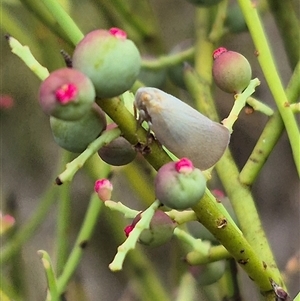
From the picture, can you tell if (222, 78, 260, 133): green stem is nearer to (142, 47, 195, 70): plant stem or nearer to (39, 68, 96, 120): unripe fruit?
(39, 68, 96, 120): unripe fruit

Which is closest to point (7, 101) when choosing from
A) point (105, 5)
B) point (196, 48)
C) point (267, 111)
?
point (105, 5)

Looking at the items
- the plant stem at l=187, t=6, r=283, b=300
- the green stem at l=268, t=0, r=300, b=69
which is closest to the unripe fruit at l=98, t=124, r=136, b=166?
the plant stem at l=187, t=6, r=283, b=300

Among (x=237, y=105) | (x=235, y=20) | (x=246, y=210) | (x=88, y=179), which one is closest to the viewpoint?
(x=237, y=105)

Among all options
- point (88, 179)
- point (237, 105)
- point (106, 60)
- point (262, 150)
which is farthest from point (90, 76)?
point (88, 179)

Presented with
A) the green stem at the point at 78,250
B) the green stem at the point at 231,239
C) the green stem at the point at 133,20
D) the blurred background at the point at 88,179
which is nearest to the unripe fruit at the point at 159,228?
the green stem at the point at 231,239

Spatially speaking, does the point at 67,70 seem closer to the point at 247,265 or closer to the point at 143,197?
the point at 247,265

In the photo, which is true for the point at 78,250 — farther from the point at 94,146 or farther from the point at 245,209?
the point at 94,146
